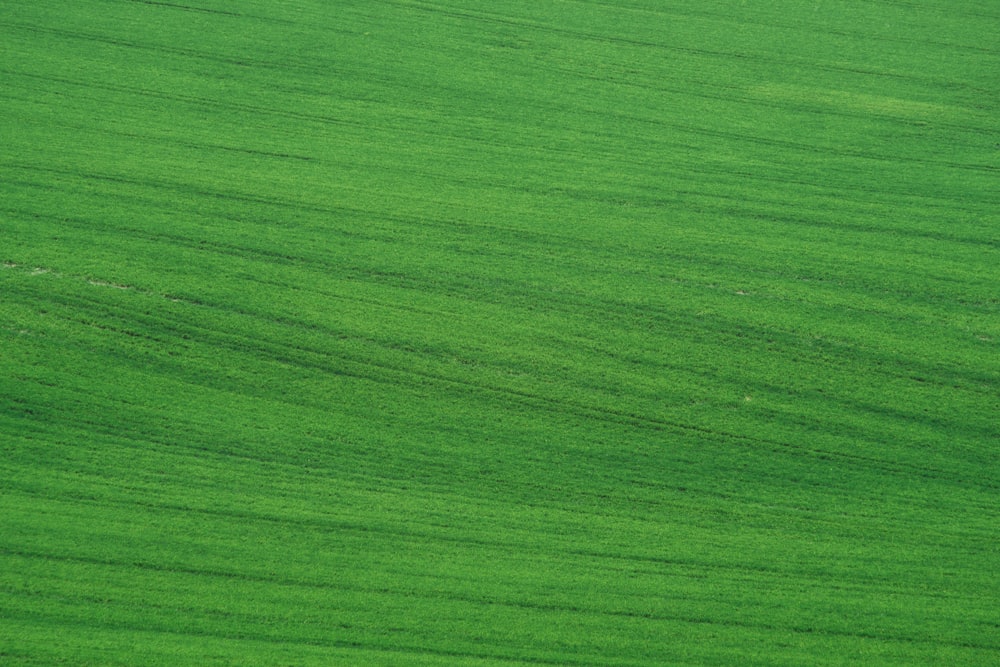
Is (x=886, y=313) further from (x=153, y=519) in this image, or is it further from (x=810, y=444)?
(x=153, y=519)

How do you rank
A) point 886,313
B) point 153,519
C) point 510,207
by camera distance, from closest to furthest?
Answer: point 153,519
point 886,313
point 510,207

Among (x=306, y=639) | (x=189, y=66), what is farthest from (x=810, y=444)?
(x=189, y=66)

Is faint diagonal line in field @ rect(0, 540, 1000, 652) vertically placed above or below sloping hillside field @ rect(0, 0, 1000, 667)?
below

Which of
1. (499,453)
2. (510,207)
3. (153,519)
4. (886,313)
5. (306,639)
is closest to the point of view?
(306,639)

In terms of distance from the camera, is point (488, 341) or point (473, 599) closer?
point (473, 599)

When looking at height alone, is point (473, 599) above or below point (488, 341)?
below

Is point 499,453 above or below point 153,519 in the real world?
above

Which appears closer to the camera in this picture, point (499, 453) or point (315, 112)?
point (499, 453)

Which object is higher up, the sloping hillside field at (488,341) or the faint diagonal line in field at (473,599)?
the sloping hillside field at (488,341)
